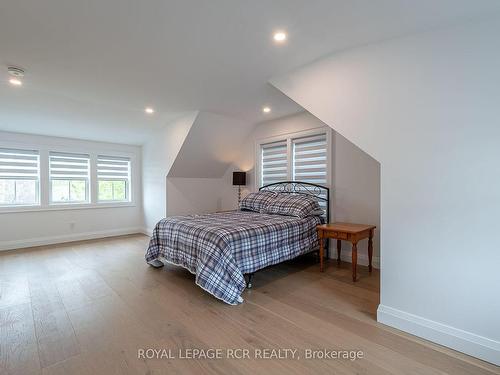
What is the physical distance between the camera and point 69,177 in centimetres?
521

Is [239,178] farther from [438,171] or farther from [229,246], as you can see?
[438,171]

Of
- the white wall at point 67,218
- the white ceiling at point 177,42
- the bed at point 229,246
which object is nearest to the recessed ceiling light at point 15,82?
the white ceiling at point 177,42

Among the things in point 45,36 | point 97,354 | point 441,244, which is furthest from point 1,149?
point 441,244

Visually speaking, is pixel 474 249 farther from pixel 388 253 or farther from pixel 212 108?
pixel 212 108

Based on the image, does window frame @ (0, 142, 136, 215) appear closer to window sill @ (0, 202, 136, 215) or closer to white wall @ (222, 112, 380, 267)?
window sill @ (0, 202, 136, 215)

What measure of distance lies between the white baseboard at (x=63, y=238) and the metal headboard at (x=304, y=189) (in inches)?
136

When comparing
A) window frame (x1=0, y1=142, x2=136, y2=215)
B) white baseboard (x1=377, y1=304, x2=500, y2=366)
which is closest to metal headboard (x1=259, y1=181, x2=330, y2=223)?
white baseboard (x1=377, y1=304, x2=500, y2=366)

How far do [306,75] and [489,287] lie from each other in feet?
7.57

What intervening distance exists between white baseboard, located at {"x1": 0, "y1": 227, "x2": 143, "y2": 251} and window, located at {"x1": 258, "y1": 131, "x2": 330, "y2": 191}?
11.3 feet

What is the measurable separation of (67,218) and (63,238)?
40 cm

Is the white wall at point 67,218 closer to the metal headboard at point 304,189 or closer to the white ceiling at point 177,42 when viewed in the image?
the white ceiling at point 177,42

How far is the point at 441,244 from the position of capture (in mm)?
1854

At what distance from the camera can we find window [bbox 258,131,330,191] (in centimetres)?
406

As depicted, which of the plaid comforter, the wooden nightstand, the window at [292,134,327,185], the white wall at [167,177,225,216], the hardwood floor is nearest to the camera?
the hardwood floor
